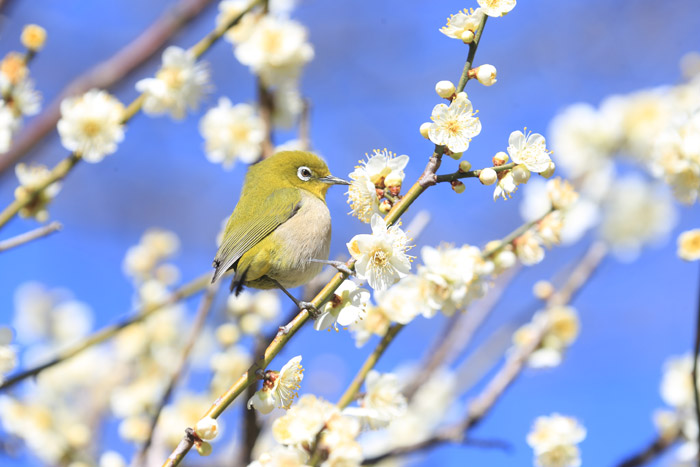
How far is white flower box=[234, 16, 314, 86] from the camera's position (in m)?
2.99

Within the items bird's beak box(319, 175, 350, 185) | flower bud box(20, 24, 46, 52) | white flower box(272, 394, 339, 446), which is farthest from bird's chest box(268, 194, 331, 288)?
flower bud box(20, 24, 46, 52)

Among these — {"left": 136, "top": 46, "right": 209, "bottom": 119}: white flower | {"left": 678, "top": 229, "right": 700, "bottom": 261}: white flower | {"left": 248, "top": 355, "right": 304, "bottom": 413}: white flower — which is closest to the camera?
{"left": 248, "top": 355, "right": 304, "bottom": 413}: white flower

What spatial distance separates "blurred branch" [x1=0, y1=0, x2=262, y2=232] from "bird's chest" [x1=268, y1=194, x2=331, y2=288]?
2.26 ft

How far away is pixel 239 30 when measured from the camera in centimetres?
305

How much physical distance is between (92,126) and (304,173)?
0.72 m

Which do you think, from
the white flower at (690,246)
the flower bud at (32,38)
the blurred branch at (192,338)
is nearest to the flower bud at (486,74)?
the white flower at (690,246)

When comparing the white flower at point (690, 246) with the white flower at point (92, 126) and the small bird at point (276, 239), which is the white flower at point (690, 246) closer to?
the small bird at point (276, 239)

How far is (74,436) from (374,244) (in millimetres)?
2157

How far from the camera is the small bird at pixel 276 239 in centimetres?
211

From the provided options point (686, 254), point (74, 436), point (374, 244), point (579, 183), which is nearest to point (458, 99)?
point (374, 244)

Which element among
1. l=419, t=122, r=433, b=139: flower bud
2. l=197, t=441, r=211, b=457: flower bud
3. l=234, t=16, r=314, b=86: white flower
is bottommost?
l=197, t=441, r=211, b=457: flower bud

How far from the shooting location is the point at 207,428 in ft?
4.51

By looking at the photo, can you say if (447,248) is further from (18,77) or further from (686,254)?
(18,77)

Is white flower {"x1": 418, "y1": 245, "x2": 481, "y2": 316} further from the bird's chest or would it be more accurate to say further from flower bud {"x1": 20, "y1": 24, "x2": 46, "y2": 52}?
flower bud {"x1": 20, "y1": 24, "x2": 46, "y2": 52}
